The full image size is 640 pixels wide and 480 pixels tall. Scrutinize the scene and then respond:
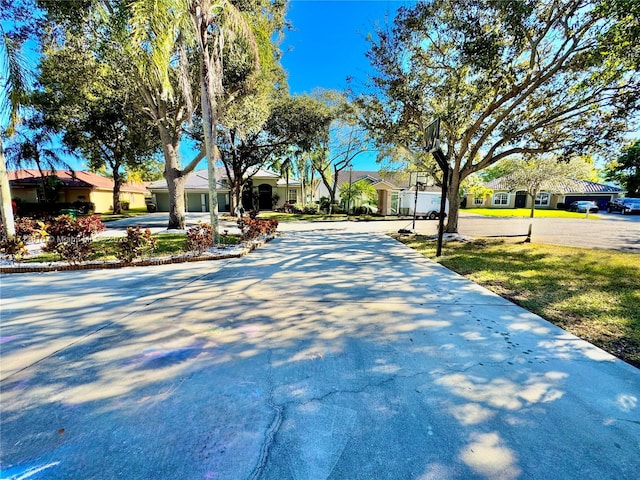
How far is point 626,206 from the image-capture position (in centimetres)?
2861

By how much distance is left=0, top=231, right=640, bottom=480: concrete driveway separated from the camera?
186 cm

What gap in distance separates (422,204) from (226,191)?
18.9 m

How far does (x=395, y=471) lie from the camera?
1.79m

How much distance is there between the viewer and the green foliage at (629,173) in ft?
105

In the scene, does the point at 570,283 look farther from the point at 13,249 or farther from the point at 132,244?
the point at 13,249

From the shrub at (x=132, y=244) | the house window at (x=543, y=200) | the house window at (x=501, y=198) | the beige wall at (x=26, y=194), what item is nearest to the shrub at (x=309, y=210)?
the shrub at (x=132, y=244)

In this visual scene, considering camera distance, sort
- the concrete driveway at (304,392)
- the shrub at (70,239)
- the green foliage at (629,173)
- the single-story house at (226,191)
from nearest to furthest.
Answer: the concrete driveway at (304,392)
the shrub at (70,239)
the single-story house at (226,191)
the green foliage at (629,173)

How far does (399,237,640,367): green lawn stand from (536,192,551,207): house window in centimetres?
3590

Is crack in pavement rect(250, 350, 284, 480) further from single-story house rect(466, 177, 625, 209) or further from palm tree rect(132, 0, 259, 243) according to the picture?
single-story house rect(466, 177, 625, 209)

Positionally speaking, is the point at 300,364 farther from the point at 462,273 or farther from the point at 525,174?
the point at 525,174

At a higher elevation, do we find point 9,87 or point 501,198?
point 9,87

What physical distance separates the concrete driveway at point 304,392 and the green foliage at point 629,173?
39699mm

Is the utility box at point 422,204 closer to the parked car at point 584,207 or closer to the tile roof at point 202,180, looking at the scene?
the tile roof at point 202,180

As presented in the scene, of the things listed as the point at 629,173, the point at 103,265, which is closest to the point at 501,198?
the point at 629,173
